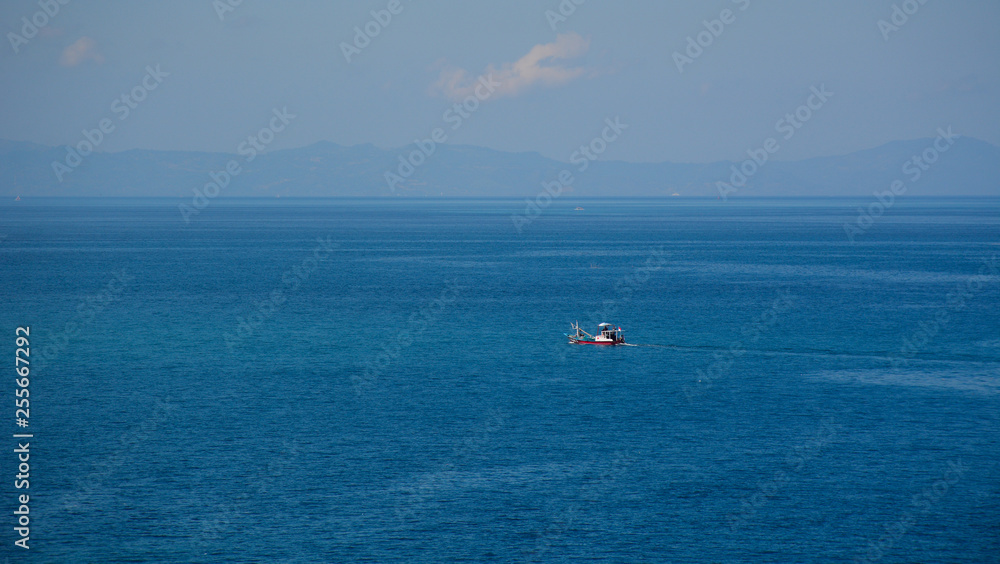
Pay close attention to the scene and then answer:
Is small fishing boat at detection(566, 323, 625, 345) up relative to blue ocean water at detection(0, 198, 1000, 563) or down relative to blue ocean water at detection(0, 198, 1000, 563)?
up

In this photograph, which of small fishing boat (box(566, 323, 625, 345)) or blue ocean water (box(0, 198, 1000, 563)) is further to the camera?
small fishing boat (box(566, 323, 625, 345))

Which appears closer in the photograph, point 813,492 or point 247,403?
point 813,492

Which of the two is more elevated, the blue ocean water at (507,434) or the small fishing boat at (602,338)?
the small fishing boat at (602,338)

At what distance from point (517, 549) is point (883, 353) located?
63.4m

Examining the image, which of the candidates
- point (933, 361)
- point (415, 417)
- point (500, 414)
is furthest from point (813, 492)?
point (933, 361)

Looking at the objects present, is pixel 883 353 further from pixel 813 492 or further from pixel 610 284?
pixel 610 284

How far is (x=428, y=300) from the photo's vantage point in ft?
466

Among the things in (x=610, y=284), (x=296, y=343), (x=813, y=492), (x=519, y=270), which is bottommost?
(x=813, y=492)

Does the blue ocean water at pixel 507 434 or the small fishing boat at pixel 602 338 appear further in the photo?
the small fishing boat at pixel 602 338

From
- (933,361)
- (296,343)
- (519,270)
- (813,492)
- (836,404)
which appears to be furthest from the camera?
(519,270)

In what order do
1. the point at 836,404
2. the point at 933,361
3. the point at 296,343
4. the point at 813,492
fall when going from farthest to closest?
the point at 296,343
the point at 933,361
the point at 836,404
the point at 813,492

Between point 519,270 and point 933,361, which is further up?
point 519,270

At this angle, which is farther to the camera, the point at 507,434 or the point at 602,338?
the point at 602,338

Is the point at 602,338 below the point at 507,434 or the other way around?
the other way around
